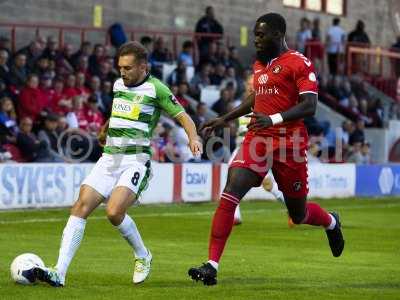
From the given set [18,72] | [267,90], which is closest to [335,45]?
[18,72]

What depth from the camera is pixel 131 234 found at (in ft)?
35.4

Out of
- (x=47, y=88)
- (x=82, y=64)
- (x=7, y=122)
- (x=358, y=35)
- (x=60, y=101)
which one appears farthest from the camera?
(x=358, y=35)

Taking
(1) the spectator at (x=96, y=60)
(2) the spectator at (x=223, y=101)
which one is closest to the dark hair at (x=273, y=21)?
(1) the spectator at (x=96, y=60)

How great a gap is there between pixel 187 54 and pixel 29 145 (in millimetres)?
9362

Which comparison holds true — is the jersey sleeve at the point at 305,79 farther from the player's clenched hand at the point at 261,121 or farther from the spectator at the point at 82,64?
the spectator at the point at 82,64

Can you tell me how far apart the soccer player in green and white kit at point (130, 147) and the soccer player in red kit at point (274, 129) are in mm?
486

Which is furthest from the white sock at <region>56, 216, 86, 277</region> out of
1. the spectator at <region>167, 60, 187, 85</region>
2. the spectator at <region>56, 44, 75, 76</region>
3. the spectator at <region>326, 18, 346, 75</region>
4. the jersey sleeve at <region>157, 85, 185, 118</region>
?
the spectator at <region>326, 18, 346, 75</region>

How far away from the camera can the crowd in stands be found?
2195cm

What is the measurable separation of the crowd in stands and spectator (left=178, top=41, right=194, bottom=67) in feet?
0.08

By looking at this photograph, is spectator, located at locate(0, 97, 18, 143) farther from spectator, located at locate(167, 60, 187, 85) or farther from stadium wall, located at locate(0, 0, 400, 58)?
spectator, located at locate(167, 60, 187, 85)

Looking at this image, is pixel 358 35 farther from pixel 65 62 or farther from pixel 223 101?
pixel 65 62

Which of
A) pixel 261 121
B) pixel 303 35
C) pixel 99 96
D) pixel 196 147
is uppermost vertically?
pixel 303 35

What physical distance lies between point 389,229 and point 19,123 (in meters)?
7.40

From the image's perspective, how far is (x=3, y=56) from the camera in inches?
902
